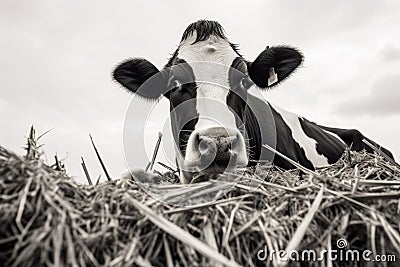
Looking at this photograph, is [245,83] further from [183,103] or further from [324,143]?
[324,143]

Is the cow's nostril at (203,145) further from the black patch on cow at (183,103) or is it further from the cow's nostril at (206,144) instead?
the black patch on cow at (183,103)

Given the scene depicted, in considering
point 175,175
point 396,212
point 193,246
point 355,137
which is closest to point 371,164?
point 396,212

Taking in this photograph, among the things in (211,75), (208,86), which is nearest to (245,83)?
(211,75)

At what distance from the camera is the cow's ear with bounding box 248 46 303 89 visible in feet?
13.9

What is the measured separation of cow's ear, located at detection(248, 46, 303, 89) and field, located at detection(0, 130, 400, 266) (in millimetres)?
2547

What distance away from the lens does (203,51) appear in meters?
3.92

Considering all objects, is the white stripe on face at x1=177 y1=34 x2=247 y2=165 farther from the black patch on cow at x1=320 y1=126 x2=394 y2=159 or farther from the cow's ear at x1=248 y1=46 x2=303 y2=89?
the black patch on cow at x1=320 y1=126 x2=394 y2=159

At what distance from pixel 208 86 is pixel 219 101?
0.20 metres

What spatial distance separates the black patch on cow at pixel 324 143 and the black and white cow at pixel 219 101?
0.04 meters

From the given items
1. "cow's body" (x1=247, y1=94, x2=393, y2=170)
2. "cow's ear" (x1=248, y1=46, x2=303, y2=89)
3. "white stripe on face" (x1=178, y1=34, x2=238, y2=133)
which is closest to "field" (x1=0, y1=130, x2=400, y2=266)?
"white stripe on face" (x1=178, y1=34, x2=238, y2=133)

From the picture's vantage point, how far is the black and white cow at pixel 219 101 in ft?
9.18

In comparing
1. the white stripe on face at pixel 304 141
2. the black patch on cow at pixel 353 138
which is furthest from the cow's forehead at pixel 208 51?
the black patch on cow at pixel 353 138

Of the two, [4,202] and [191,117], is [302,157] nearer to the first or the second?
[191,117]

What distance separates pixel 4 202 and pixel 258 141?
2937 mm
